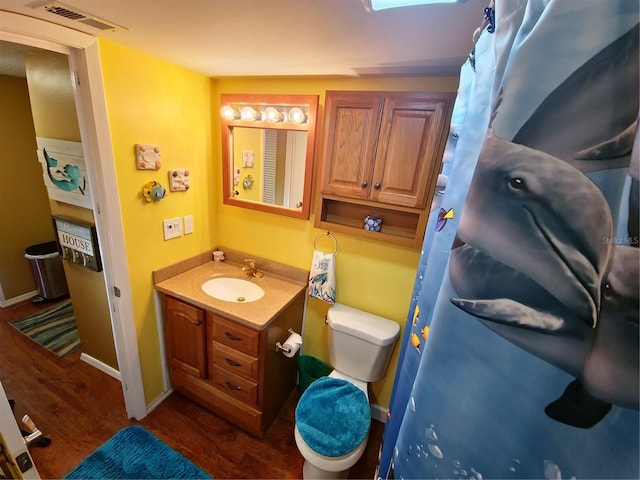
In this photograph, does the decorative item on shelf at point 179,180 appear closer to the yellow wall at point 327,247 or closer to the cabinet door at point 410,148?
the yellow wall at point 327,247

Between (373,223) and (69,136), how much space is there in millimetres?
1962

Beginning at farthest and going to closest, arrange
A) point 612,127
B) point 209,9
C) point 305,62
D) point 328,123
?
point 328,123 → point 305,62 → point 209,9 → point 612,127

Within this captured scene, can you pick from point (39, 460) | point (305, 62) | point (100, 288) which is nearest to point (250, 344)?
point (100, 288)

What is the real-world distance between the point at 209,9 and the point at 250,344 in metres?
1.45

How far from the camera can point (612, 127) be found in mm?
303

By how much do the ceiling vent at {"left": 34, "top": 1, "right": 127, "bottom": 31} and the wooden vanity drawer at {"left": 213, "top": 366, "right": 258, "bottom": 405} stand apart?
1762 mm

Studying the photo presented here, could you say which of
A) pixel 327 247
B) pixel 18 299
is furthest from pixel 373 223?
pixel 18 299

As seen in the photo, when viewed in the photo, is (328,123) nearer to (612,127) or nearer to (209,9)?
(209,9)

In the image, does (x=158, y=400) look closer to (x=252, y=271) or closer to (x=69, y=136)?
(x=252, y=271)

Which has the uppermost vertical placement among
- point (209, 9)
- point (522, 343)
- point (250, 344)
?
point (209, 9)

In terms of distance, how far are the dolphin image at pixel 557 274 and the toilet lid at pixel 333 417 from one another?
45.6 inches

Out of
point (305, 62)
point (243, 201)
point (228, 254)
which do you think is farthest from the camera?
point (228, 254)

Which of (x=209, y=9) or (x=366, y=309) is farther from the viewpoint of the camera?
(x=366, y=309)

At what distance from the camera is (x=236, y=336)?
145 centimetres
